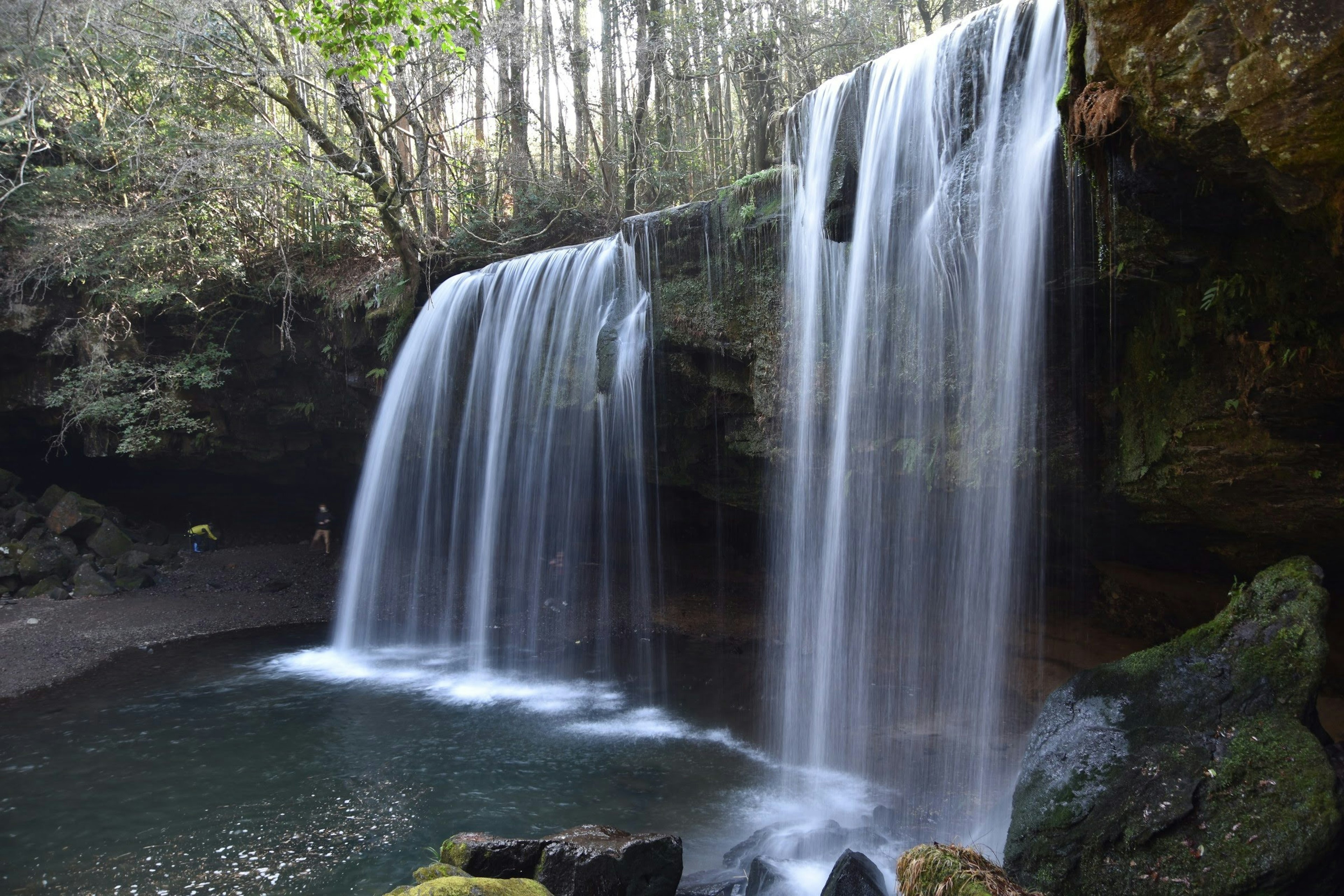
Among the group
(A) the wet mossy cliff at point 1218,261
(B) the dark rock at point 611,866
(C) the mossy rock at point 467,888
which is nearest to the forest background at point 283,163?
(A) the wet mossy cliff at point 1218,261

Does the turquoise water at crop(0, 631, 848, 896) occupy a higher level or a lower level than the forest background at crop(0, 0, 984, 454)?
lower

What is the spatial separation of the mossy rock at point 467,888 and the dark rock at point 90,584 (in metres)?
13.0

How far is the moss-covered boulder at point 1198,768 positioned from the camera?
13.3 ft

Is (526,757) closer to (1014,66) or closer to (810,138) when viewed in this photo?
(810,138)

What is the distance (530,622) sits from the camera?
42.0 ft

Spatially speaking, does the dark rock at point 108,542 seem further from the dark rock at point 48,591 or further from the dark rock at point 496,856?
the dark rock at point 496,856

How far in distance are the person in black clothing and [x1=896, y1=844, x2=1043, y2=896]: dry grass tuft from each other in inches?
596

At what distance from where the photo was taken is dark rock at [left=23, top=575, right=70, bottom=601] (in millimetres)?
13602

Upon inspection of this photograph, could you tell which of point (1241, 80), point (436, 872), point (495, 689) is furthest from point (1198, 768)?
point (495, 689)

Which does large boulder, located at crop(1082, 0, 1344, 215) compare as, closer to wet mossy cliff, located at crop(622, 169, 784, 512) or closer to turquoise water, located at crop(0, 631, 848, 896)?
wet mossy cliff, located at crop(622, 169, 784, 512)

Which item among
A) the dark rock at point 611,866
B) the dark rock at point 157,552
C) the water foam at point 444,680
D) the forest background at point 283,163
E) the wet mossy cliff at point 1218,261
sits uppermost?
the forest background at point 283,163

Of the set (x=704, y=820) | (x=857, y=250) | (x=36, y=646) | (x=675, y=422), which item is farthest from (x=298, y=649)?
(x=857, y=250)

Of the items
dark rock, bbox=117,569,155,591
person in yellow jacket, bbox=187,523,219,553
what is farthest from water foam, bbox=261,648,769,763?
person in yellow jacket, bbox=187,523,219,553

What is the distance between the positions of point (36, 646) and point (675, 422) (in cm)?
1006
